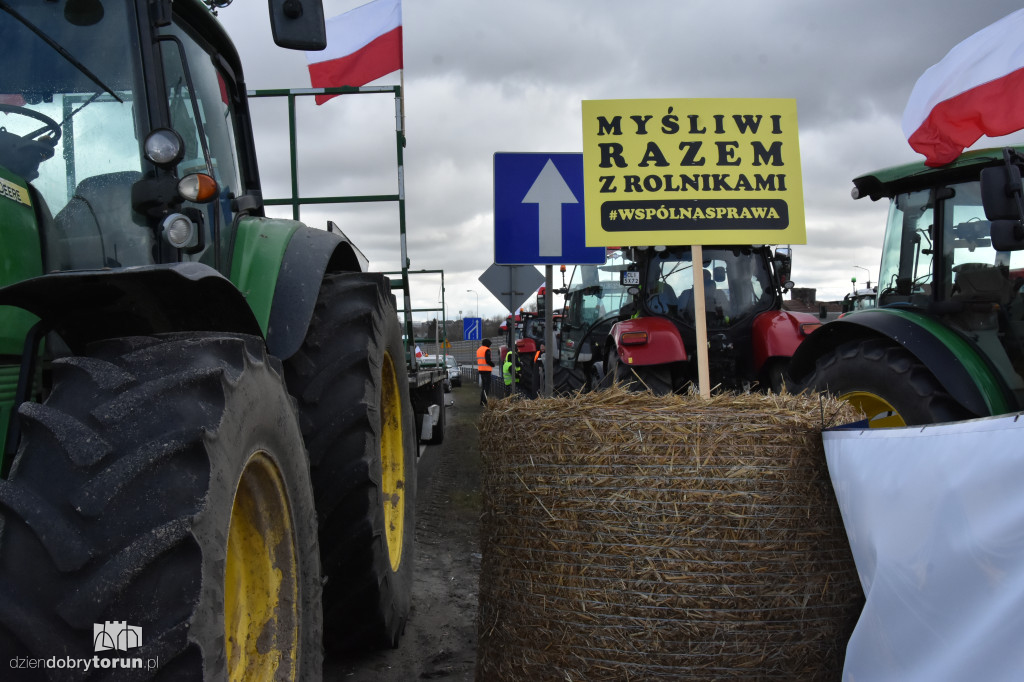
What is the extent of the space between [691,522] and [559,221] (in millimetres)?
3609

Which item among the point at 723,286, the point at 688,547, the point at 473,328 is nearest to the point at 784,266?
the point at 723,286

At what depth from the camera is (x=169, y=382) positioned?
1.93 metres

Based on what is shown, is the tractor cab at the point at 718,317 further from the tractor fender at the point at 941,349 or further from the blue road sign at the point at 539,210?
the tractor fender at the point at 941,349

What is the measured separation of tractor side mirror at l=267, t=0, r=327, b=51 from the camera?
2842 mm

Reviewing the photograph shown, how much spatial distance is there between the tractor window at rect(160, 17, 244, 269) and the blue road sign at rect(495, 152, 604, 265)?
266 cm

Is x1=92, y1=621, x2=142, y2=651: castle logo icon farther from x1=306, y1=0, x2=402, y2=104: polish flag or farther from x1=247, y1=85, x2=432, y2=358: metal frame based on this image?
x1=306, y1=0, x2=402, y2=104: polish flag

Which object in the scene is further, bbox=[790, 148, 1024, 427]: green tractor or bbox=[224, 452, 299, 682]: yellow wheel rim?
bbox=[790, 148, 1024, 427]: green tractor

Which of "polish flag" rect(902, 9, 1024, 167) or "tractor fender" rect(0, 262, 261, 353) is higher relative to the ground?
"polish flag" rect(902, 9, 1024, 167)

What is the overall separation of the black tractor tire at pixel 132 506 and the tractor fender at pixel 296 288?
1011 millimetres

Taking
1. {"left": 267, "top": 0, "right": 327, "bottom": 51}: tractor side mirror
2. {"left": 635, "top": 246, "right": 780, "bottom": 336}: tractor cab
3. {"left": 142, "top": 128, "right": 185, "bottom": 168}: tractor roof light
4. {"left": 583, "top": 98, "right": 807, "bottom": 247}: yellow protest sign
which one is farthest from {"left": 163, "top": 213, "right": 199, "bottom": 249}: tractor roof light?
{"left": 635, "top": 246, "right": 780, "bottom": 336}: tractor cab

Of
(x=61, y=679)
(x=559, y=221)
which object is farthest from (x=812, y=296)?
(x=61, y=679)

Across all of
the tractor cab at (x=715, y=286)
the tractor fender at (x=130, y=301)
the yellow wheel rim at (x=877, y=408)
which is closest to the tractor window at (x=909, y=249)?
the yellow wheel rim at (x=877, y=408)

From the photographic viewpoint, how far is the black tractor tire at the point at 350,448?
3.42 metres

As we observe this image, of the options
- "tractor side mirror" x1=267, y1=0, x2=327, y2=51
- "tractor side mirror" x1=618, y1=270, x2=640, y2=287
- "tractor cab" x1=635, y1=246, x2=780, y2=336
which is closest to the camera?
"tractor side mirror" x1=267, y1=0, x2=327, y2=51
